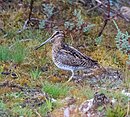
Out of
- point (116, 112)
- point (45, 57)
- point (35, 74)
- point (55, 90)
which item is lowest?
point (45, 57)

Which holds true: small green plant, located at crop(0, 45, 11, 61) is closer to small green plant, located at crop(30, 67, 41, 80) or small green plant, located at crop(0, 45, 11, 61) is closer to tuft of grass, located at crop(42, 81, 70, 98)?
small green plant, located at crop(30, 67, 41, 80)

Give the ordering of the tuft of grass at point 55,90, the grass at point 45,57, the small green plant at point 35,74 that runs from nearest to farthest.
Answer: the grass at point 45,57, the tuft of grass at point 55,90, the small green plant at point 35,74

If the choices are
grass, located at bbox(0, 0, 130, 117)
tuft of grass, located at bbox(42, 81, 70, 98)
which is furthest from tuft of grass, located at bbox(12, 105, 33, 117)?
tuft of grass, located at bbox(42, 81, 70, 98)

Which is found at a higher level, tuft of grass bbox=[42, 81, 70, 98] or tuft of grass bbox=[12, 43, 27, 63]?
tuft of grass bbox=[42, 81, 70, 98]

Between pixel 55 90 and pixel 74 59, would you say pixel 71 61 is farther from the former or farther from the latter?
pixel 55 90

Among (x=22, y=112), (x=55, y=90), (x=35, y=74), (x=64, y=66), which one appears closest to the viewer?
(x=22, y=112)

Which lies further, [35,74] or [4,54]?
[4,54]

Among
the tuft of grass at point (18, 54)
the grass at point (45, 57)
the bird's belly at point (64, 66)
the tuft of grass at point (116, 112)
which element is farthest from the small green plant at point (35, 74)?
the tuft of grass at point (116, 112)

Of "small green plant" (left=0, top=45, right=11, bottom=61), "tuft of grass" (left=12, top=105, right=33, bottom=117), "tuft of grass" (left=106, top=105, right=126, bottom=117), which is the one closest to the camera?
"tuft of grass" (left=106, top=105, right=126, bottom=117)

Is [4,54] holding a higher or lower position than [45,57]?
higher

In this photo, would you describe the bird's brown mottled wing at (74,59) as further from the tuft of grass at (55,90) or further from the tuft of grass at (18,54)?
the tuft of grass at (55,90)

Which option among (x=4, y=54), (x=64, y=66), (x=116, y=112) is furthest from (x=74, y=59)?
→ (x=116, y=112)

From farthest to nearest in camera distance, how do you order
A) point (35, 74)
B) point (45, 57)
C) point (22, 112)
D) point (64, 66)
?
point (45, 57), point (64, 66), point (35, 74), point (22, 112)

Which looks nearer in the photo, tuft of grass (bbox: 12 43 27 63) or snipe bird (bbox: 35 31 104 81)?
snipe bird (bbox: 35 31 104 81)
